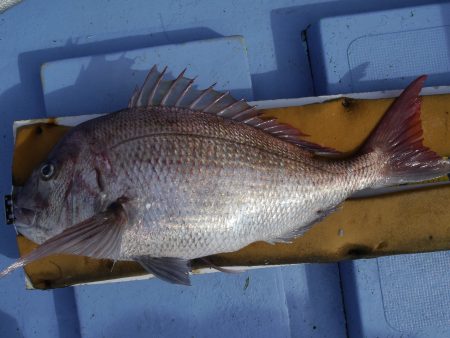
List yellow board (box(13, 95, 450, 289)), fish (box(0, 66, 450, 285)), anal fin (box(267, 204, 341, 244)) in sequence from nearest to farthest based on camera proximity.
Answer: fish (box(0, 66, 450, 285))
anal fin (box(267, 204, 341, 244))
yellow board (box(13, 95, 450, 289))

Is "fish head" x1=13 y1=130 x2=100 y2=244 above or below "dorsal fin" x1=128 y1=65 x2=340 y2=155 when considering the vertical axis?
below

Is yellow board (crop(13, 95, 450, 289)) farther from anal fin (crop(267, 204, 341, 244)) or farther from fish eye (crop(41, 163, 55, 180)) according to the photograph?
fish eye (crop(41, 163, 55, 180))

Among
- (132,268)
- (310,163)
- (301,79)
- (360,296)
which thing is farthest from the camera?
(301,79)

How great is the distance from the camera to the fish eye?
5.47 ft

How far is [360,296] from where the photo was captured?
2.09 metres

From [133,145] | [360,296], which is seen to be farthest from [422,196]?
[133,145]

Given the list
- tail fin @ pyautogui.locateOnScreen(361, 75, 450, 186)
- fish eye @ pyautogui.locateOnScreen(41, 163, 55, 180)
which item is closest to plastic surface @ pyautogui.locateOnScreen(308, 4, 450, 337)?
tail fin @ pyautogui.locateOnScreen(361, 75, 450, 186)

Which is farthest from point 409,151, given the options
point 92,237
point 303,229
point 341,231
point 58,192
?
point 58,192

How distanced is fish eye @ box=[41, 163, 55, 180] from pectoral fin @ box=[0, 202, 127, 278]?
11.1 inches

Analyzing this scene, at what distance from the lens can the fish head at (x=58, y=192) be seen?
1.62 meters

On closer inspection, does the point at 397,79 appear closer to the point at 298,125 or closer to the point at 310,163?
the point at 298,125

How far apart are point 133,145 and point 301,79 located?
1.09m

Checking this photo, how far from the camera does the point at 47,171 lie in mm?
1672

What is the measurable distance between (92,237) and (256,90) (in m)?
1.20
